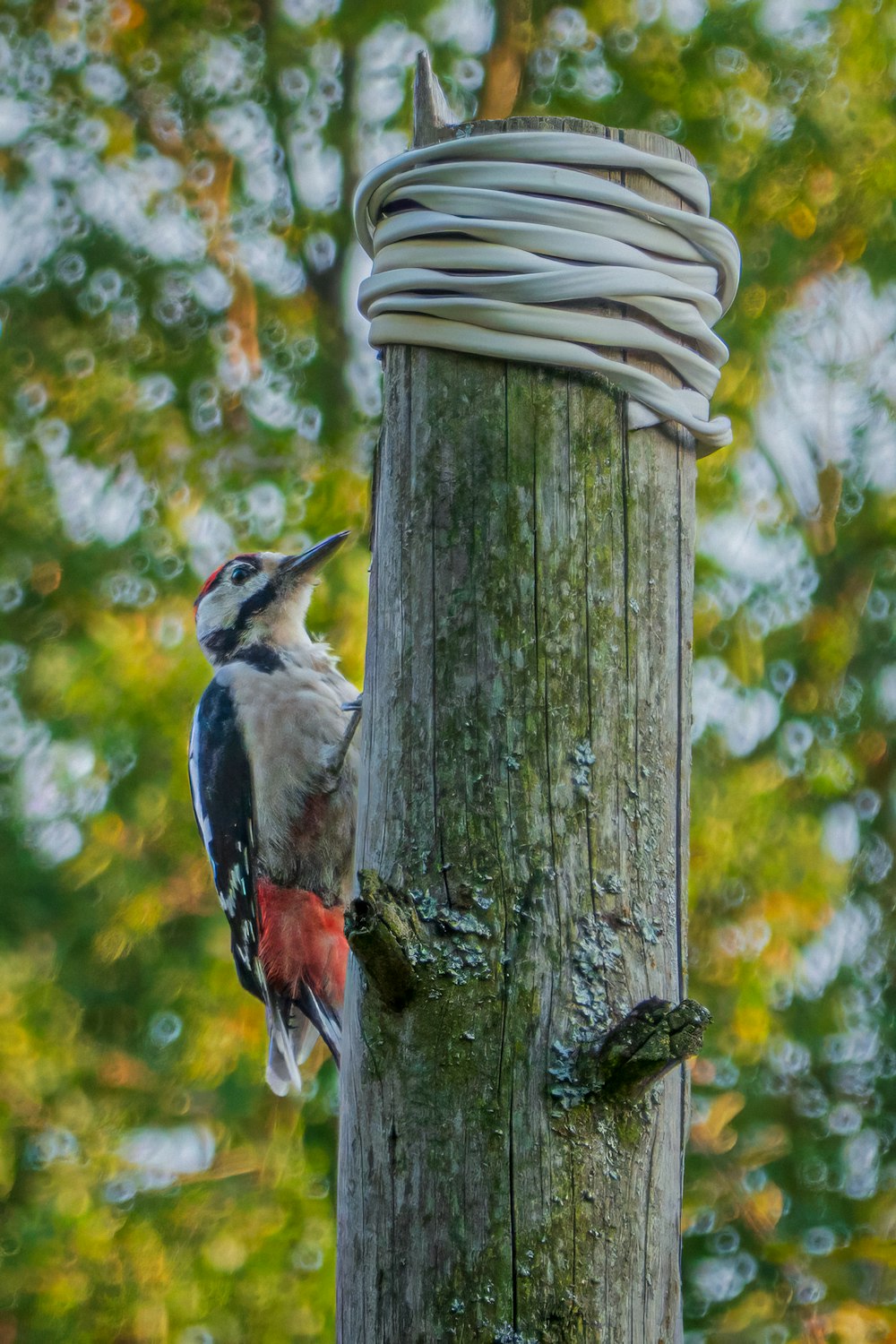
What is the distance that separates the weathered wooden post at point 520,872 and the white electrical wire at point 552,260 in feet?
0.12

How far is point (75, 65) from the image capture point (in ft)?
18.7

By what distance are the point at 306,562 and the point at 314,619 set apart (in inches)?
61.7

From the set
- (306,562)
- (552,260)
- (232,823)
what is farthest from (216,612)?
(552,260)

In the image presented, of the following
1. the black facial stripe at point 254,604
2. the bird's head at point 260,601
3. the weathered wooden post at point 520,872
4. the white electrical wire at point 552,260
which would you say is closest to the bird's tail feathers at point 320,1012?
the bird's head at point 260,601

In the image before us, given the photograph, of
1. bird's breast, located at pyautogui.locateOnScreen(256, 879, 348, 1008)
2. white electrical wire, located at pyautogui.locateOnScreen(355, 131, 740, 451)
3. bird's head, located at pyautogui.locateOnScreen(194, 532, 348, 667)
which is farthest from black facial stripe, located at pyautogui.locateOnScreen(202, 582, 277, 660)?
white electrical wire, located at pyautogui.locateOnScreen(355, 131, 740, 451)

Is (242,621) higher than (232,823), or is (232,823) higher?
Result: (242,621)

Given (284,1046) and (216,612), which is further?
(216,612)

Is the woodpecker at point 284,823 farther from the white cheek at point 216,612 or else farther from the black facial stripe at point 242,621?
the white cheek at point 216,612

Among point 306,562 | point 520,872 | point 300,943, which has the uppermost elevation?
point 306,562

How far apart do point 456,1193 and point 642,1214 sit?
0.68 feet

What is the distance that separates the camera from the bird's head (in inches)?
139

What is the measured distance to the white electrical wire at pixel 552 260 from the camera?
5.09ft

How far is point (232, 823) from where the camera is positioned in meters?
3.25

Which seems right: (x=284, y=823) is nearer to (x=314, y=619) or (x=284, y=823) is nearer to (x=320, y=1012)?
(x=320, y=1012)
